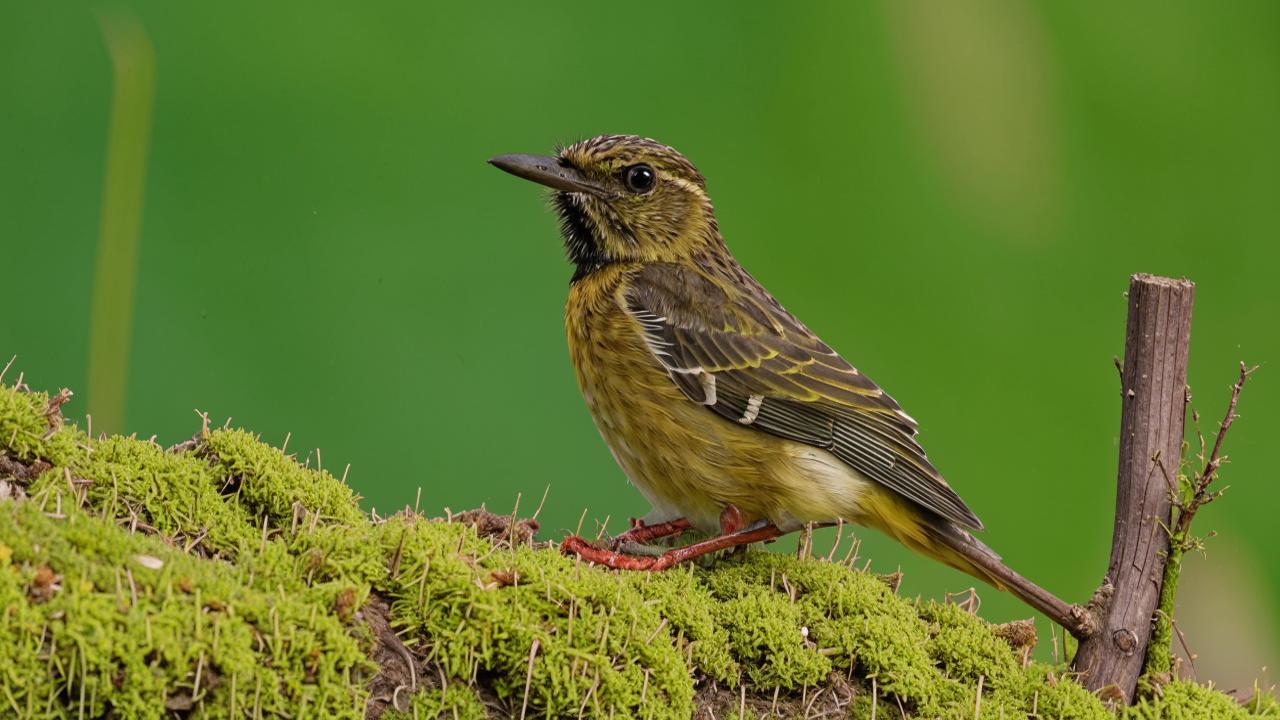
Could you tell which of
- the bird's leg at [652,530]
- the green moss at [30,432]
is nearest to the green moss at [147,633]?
the green moss at [30,432]

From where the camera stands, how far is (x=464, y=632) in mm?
3596

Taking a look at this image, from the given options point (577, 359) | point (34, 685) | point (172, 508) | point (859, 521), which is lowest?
point (34, 685)

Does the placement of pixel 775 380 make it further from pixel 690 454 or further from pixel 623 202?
pixel 623 202

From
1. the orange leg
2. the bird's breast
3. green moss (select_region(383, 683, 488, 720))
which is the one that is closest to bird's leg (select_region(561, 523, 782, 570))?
the orange leg

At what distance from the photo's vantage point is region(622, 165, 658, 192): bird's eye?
5.80m

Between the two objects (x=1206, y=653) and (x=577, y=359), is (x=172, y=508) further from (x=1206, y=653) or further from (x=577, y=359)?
(x=1206, y=653)

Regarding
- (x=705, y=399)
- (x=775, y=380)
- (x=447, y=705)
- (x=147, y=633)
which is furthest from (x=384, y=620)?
(x=775, y=380)

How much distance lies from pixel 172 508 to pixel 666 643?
4.70 feet

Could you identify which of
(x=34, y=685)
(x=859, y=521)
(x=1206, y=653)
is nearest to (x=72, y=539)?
(x=34, y=685)

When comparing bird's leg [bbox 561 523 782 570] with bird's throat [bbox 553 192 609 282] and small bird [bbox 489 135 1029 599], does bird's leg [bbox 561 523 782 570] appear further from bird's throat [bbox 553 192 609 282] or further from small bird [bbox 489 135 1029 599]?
bird's throat [bbox 553 192 609 282]

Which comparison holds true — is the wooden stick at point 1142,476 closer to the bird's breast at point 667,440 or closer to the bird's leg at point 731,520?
the bird's breast at point 667,440

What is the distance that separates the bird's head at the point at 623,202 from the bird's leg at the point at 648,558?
1461mm

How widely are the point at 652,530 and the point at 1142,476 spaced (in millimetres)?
1718

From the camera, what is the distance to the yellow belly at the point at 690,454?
16.4 ft
